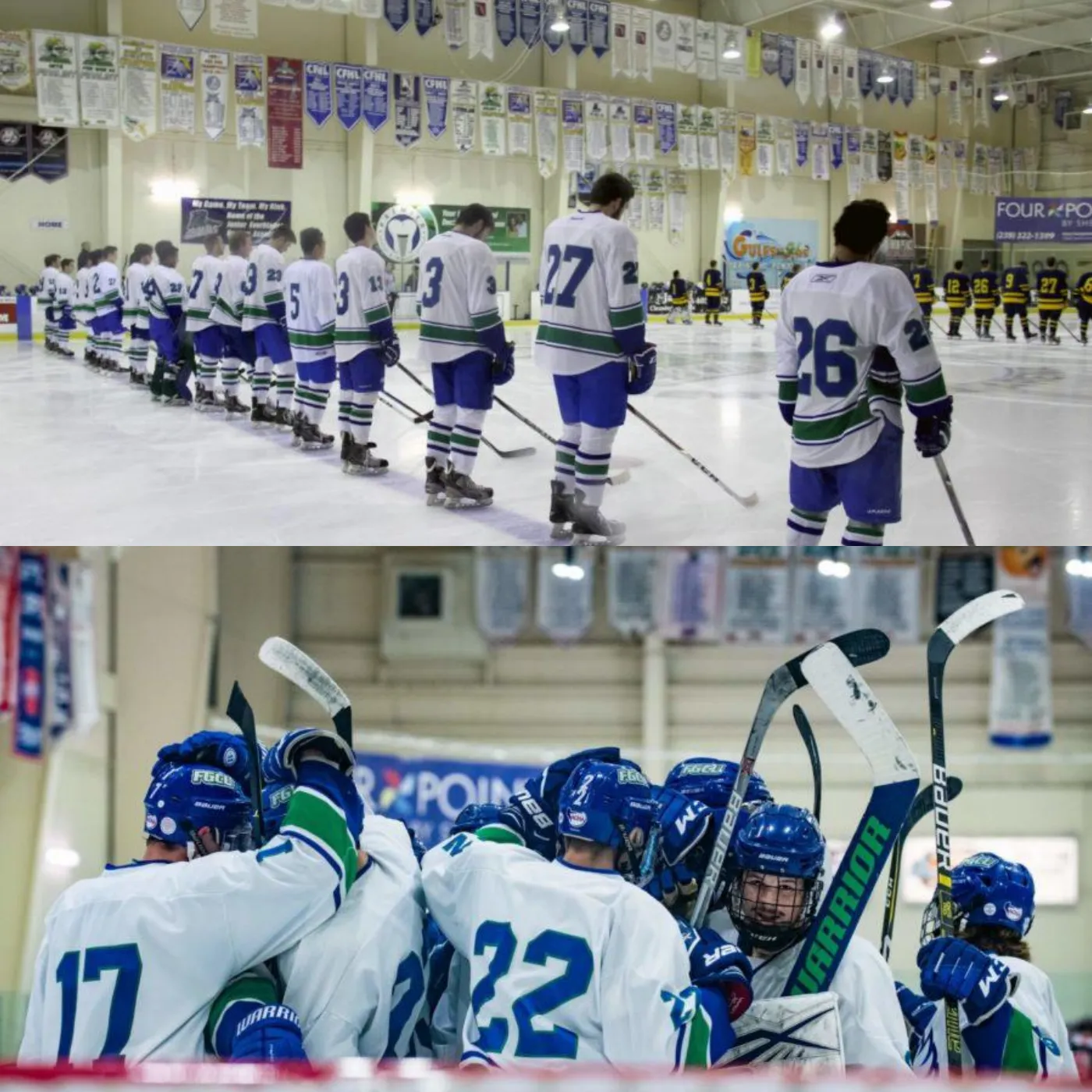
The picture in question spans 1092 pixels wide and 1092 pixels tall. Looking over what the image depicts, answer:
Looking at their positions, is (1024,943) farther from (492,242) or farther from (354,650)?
(492,242)

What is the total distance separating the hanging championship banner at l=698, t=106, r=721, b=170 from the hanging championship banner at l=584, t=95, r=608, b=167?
1054mm

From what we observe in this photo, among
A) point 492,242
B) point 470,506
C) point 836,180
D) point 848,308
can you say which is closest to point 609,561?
point 848,308

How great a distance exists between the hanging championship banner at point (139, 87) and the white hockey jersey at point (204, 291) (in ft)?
18.3

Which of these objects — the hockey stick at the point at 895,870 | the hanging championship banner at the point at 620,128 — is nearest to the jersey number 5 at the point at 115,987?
the hockey stick at the point at 895,870

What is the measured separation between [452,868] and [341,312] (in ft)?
16.1

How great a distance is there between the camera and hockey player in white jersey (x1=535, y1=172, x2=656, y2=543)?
425cm

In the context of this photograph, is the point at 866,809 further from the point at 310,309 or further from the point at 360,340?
the point at 310,309

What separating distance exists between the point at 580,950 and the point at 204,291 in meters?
7.47

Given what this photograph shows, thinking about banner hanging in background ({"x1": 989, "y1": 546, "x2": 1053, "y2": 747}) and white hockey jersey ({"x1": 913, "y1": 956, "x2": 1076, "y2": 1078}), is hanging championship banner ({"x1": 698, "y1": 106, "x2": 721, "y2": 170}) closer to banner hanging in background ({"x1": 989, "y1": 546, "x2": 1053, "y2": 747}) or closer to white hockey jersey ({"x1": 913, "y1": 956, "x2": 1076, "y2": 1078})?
banner hanging in background ({"x1": 989, "y1": 546, "x2": 1053, "y2": 747})

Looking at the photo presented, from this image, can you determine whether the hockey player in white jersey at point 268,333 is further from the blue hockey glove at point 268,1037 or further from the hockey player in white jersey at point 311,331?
the blue hockey glove at point 268,1037

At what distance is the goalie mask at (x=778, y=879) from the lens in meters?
1.30

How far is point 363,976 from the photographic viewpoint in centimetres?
127

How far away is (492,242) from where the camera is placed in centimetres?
1500

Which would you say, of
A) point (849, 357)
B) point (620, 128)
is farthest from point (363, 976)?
point (620, 128)
